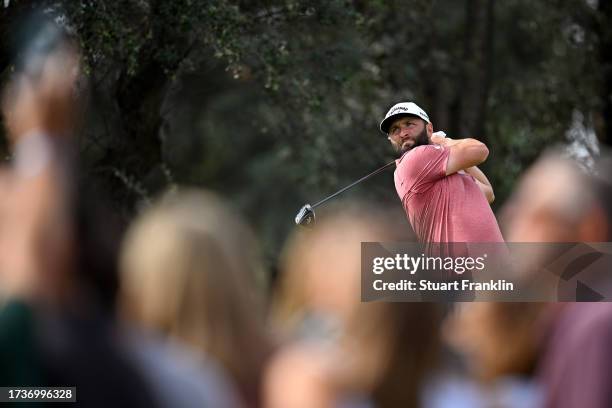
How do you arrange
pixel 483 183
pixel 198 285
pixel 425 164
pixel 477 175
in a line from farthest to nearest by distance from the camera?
pixel 477 175 → pixel 483 183 → pixel 425 164 → pixel 198 285

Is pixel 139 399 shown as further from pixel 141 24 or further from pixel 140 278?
pixel 141 24

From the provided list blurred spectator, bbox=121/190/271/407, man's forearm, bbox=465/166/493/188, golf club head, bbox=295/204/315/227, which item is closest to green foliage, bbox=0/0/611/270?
golf club head, bbox=295/204/315/227

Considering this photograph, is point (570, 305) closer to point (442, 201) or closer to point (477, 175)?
point (442, 201)

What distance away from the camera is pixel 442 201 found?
321 inches

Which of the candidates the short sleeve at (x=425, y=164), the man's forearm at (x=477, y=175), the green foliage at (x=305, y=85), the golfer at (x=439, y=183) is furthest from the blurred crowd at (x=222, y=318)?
the green foliage at (x=305, y=85)

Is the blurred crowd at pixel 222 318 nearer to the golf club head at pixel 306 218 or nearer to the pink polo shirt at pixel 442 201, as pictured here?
the pink polo shirt at pixel 442 201

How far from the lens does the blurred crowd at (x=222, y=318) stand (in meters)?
2.99

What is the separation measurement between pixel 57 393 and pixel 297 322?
658mm

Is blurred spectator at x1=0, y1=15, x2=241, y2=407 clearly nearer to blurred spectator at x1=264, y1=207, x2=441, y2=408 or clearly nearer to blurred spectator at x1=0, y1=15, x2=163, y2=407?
blurred spectator at x1=0, y1=15, x2=163, y2=407

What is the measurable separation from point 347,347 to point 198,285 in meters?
0.37

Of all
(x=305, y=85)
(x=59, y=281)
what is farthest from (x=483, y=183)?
(x=305, y=85)

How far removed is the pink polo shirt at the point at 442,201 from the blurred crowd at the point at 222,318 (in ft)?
14.7

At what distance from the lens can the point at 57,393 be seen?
3025mm

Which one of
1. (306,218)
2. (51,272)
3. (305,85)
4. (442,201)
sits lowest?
(51,272)
